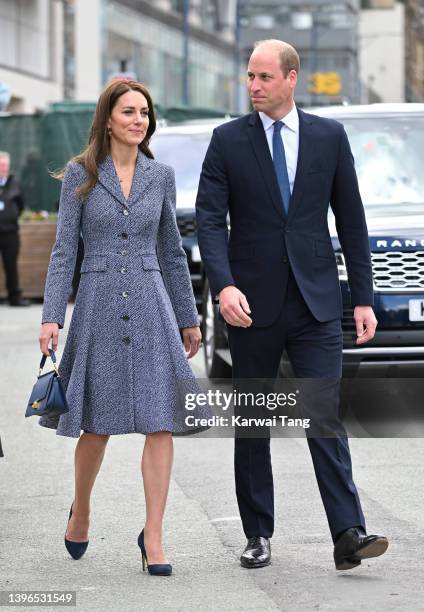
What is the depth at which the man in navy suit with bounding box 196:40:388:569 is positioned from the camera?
6043 mm

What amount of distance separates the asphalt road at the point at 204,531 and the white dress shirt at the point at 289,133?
1445 mm

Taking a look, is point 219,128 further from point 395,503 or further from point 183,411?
point 395,503

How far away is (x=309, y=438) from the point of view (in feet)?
19.5

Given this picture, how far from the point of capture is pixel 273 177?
6.05m

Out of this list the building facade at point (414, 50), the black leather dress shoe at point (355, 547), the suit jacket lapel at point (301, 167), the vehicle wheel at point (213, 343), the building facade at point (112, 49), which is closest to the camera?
the black leather dress shoe at point (355, 547)

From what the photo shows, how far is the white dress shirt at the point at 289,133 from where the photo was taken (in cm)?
611

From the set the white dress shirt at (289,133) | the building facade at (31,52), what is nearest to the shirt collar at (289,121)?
the white dress shirt at (289,133)

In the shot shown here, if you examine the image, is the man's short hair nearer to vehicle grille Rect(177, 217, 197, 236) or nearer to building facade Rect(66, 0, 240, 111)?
vehicle grille Rect(177, 217, 197, 236)

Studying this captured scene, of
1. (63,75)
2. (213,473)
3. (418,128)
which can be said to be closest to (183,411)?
(213,473)

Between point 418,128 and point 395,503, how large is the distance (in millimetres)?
4897

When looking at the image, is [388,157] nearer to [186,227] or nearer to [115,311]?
[186,227]

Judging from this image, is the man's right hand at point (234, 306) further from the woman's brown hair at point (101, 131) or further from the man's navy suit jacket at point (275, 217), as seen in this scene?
the woman's brown hair at point (101, 131)

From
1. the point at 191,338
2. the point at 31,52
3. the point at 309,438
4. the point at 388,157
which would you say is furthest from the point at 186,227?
the point at 31,52

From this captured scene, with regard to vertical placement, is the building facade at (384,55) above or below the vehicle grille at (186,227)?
above
